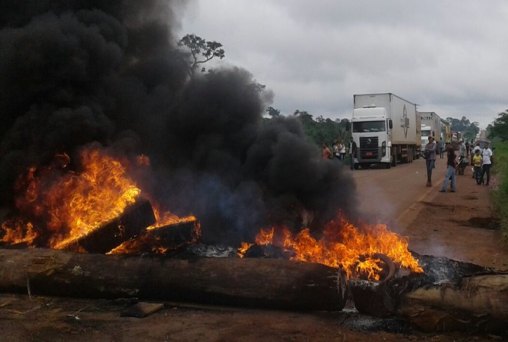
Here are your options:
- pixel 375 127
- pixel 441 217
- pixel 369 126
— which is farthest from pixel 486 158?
pixel 369 126

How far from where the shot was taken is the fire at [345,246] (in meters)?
7.12

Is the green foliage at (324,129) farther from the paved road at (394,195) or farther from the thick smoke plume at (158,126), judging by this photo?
the thick smoke plume at (158,126)

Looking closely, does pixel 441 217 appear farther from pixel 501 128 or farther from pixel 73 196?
pixel 501 128

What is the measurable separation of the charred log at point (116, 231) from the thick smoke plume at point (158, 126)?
3.48 ft

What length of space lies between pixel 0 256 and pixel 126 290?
2119 millimetres

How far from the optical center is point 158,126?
442 inches

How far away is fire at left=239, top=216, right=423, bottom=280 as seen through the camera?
7.12 m

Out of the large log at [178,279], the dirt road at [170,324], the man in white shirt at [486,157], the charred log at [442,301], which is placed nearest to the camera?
the charred log at [442,301]

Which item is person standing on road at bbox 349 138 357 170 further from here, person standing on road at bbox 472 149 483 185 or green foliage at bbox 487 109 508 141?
green foliage at bbox 487 109 508 141

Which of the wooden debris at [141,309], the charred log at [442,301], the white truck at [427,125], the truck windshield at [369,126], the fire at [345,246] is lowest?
the wooden debris at [141,309]

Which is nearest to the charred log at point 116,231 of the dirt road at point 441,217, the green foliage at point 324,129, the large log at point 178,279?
the large log at point 178,279

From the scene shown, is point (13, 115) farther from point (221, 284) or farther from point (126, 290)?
point (221, 284)

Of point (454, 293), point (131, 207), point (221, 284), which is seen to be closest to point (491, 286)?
point (454, 293)

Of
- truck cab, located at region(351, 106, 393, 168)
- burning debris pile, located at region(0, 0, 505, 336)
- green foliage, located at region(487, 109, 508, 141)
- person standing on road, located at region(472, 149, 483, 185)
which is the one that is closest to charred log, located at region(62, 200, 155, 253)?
burning debris pile, located at region(0, 0, 505, 336)
